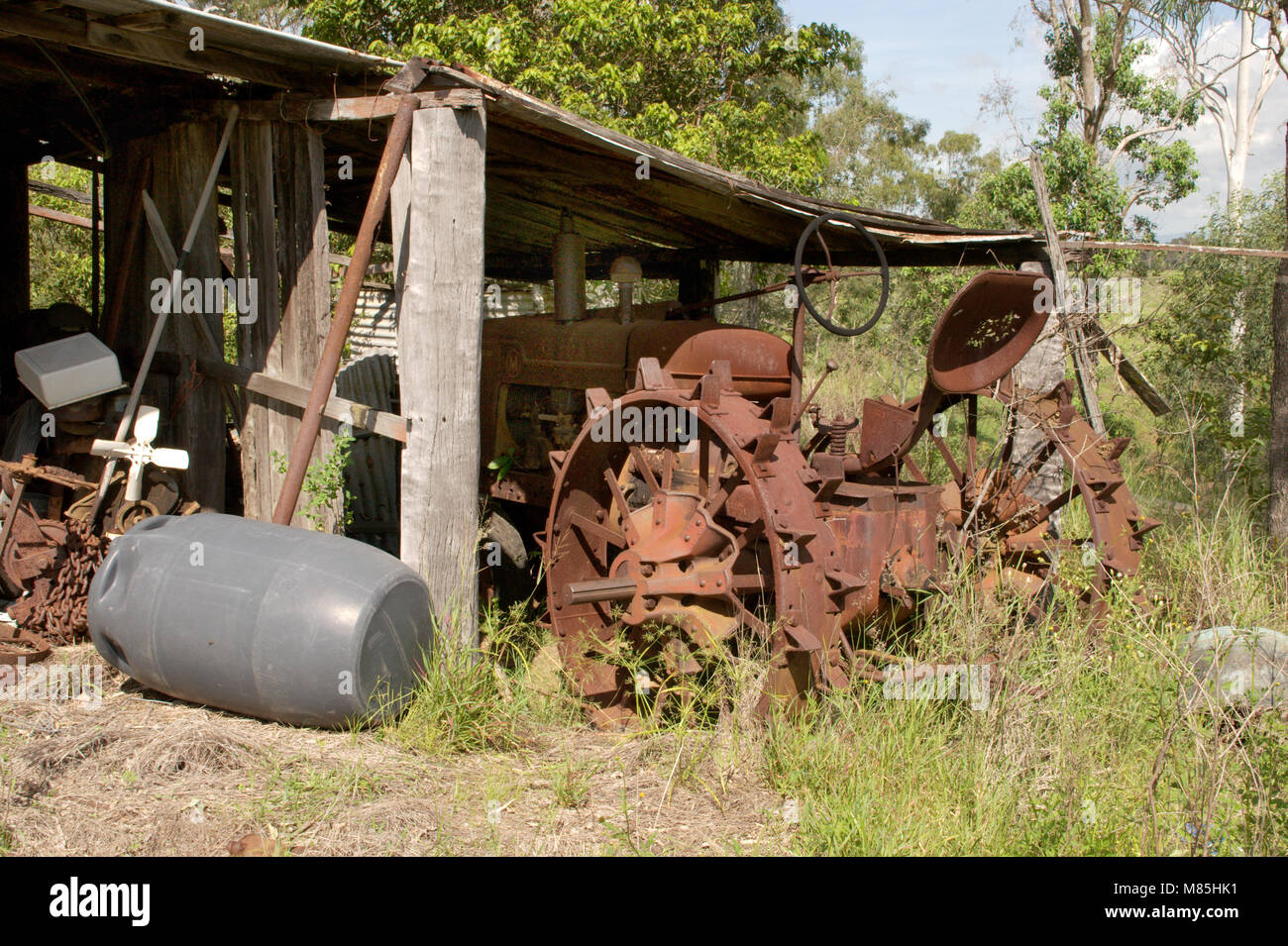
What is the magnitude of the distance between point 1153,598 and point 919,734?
91.9 inches

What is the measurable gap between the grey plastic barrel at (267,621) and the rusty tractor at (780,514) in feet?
2.94

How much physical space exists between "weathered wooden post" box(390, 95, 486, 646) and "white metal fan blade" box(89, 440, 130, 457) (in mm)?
1754

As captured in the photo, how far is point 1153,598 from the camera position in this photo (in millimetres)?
5617

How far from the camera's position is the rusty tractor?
4352 millimetres

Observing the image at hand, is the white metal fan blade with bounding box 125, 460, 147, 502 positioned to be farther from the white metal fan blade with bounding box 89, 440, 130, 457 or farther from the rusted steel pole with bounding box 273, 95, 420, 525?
the rusted steel pole with bounding box 273, 95, 420, 525

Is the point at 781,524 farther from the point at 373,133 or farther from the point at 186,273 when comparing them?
the point at 186,273

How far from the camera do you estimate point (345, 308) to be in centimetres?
486

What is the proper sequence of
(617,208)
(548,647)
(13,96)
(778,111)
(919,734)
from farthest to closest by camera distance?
(778,111) < (617,208) < (13,96) < (548,647) < (919,734)

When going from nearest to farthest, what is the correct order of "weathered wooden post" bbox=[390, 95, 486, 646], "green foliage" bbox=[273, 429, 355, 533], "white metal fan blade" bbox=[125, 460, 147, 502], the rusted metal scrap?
the rusted metal scrap
"weathered wooden post" bbox=[390, 95, 486, 646]
"green foliage" bbox=[273, 429, 355, 533]
"white metal fan blade" bbox=[125, 460, 147, 502]

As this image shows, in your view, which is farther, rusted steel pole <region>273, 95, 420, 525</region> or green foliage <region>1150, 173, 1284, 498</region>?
green foliage <region>1150, 173, 1284, 498</region>

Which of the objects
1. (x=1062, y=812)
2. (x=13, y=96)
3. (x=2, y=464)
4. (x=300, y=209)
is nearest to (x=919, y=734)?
(x=1062, y=812)

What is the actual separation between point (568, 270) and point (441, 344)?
205 cm

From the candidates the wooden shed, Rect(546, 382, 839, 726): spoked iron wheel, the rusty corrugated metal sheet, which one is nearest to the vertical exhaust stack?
the wooden shed
